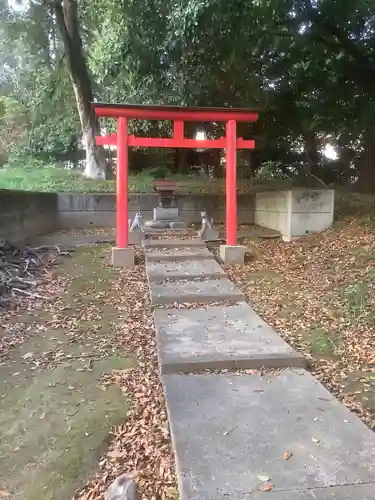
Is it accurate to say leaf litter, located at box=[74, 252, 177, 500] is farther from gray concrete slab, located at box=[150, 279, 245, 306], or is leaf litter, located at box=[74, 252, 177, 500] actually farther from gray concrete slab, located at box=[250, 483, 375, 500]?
gray concrete slab, located at box=[150, 279, 245, 306]

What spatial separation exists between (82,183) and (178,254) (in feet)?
19.3

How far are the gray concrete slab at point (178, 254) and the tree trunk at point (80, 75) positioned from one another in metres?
5.55

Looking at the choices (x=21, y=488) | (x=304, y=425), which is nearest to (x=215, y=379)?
(x=304, y=425)

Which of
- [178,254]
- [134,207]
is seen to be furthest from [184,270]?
[134,207]

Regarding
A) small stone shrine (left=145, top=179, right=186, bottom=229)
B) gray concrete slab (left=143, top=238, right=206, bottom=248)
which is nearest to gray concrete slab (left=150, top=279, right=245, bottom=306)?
gray concrete slab (left=143, top=238, right=206, bottom=248)

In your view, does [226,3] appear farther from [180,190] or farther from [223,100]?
[180,190]

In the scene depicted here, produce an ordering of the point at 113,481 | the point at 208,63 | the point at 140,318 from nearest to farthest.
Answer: the point at 113,481
the point at 140,318
the point at 208,63

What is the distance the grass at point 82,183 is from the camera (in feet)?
39.4

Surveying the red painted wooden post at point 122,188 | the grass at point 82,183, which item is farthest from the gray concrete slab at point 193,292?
the grass at point 82,183

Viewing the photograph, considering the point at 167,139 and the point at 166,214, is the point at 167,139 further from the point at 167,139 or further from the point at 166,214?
the point at 166,214

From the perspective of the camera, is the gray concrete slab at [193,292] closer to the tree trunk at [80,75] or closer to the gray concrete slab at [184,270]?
the gray concrete slab at [184,270]

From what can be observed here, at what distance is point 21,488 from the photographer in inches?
82.8

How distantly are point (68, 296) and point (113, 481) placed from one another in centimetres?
368

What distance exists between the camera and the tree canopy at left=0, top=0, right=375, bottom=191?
7227 mm
